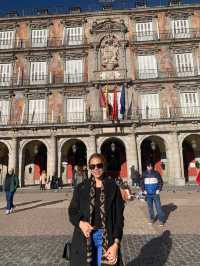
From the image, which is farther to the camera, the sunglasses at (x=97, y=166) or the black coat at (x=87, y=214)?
the sunglasses at (x=97, y=166)

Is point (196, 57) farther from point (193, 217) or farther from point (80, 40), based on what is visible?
point (193, 217)

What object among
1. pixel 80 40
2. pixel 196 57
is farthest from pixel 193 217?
pixel 80 40

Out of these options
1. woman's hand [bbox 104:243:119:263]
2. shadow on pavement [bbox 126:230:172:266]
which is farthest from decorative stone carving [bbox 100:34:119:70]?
woman's hand [bbox 104:243:119:263]

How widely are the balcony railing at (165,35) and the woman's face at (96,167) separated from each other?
2609 cm

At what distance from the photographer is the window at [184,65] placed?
26.0 meters

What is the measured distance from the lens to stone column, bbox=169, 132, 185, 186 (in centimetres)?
2302

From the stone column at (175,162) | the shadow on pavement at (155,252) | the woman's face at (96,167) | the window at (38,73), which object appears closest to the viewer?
the woman's face at (96,167)

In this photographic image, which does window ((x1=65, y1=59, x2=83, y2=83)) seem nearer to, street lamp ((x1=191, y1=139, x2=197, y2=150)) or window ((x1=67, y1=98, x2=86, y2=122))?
window ((x1=67, y1=98, x2=86, y2=122))

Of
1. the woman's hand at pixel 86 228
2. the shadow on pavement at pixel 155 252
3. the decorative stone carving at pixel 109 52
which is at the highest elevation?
the decorative stone carving at pixel 109 52

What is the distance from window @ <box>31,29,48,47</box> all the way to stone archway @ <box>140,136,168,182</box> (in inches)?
583

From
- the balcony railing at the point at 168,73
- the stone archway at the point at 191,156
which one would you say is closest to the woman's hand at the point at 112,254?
the stone archway at the point at 191,156

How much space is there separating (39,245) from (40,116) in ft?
66.0

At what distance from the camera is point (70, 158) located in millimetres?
26484

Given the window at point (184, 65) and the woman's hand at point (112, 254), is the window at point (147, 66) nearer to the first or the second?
the window at point (184, 65)
